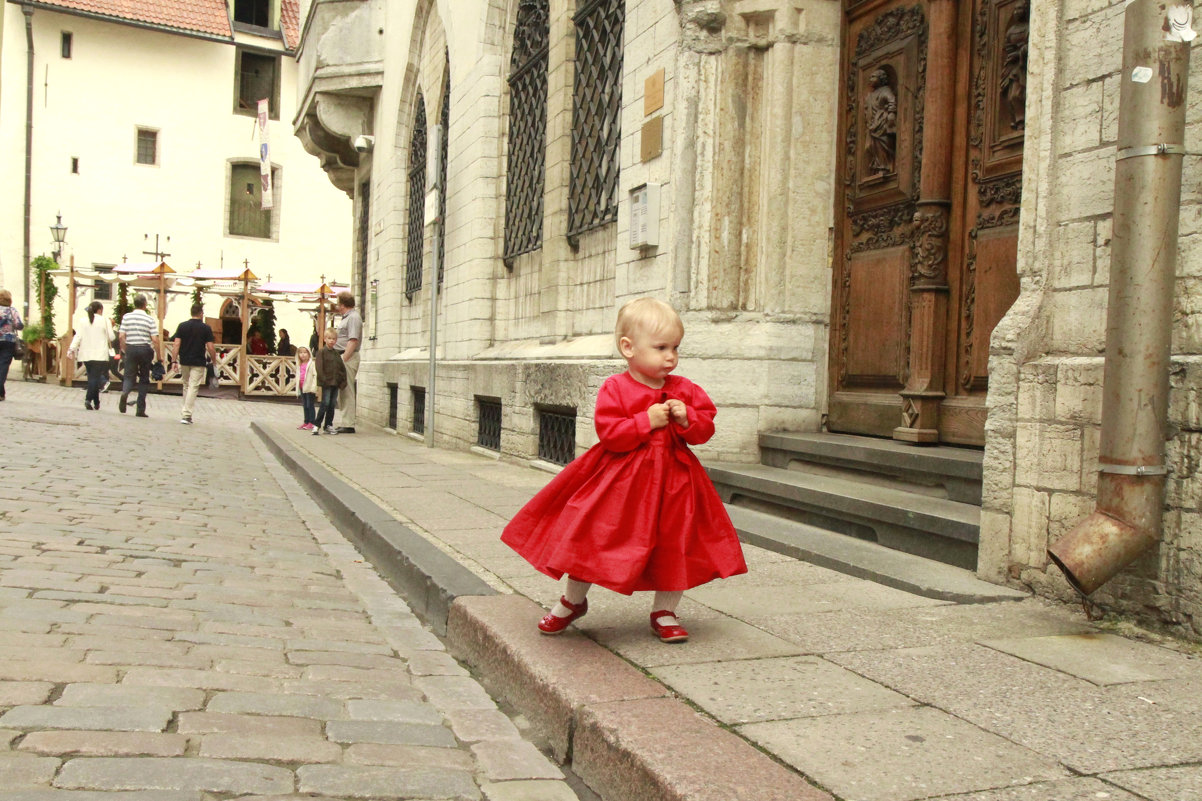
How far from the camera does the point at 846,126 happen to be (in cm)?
727

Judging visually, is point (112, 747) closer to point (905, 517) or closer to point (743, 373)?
point (905, 517)

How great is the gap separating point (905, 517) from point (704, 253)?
2754mm

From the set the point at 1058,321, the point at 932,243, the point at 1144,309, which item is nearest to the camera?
the point at 1144,309

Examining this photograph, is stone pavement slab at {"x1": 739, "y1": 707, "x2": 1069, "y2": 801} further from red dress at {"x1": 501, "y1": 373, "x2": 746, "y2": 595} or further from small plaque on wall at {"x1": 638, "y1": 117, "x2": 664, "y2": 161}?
small plaque on wall at {"x1": 638, "y1": 117, "x2": 664, "y2": 161}

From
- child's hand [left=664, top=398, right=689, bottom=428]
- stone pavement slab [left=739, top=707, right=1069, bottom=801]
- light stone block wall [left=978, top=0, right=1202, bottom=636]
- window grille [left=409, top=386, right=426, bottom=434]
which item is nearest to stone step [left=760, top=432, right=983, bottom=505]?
light stone block wall [left=978, top=0, right=1202, bottom=636]

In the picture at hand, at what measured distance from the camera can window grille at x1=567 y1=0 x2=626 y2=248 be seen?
9367mm

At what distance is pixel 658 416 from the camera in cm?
361

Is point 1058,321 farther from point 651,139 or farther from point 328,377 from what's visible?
point 328,377

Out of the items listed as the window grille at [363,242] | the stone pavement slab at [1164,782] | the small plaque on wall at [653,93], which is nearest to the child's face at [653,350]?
the stone pavement slab at [1164,782]

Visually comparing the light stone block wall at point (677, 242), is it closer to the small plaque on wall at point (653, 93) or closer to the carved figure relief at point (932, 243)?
the small plaque on wall at point (653, 93)

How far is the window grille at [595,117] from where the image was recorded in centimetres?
937

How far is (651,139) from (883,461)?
3.23 metres

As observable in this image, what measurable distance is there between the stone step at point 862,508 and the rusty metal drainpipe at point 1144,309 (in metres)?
0.93

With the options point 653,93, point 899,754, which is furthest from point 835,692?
point 653,93
